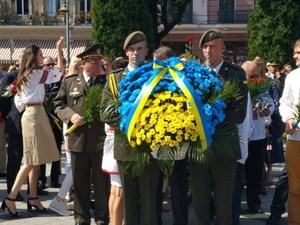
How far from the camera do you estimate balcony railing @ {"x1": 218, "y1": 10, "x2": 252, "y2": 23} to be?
1593 inches

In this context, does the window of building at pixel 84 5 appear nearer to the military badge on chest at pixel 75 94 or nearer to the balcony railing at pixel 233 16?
the balcony railing at pixel 233 16

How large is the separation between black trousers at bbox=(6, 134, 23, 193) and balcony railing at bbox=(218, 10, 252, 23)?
32.5m

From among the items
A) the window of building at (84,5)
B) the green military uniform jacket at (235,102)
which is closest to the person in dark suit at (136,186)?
the green military uniform jacket at (235,102)

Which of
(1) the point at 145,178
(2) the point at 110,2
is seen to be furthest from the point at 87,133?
(2) the point at 110,2

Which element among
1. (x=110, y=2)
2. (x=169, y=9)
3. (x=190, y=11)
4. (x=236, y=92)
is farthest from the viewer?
(x=190, y=11)

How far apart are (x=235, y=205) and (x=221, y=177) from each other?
2.76 ft

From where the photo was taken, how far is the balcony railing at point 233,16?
133 ft

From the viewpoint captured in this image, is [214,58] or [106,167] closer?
[214,58]

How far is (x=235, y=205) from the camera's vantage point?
6859mm

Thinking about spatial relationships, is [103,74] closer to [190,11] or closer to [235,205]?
[235,205]

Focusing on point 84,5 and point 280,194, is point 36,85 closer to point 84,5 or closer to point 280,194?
point 280,194

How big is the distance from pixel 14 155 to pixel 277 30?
15.7 metres

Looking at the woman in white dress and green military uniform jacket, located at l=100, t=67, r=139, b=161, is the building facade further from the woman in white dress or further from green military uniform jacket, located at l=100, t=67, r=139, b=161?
green military uniform jacket, located at l=100, t=67, r=139, b=161

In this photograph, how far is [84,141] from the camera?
7.42 meters
